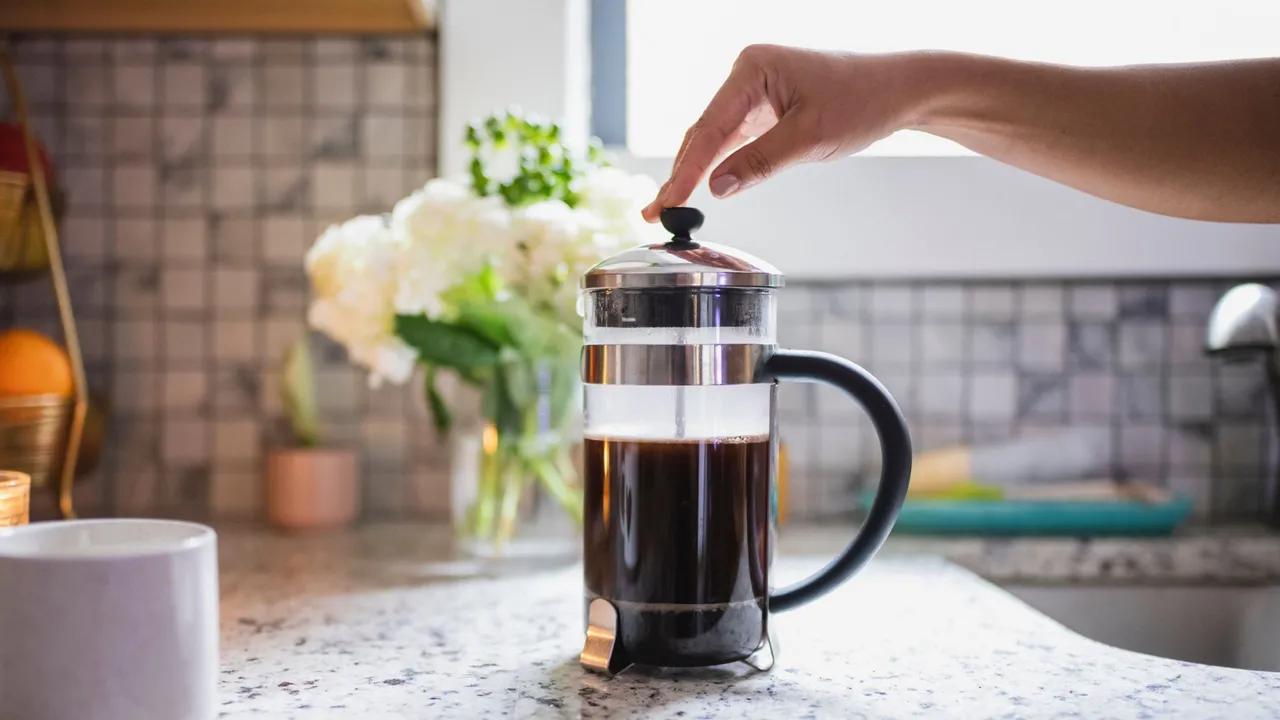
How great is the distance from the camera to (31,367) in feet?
3.21

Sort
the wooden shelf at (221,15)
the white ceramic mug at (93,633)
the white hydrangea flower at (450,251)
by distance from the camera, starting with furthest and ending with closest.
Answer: the wooden shelf at (221,15)
the white hydrangea flower at (450,251)
the white ceramic mug at (93,633)

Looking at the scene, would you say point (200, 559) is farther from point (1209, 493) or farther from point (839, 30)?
point (1209, 493)

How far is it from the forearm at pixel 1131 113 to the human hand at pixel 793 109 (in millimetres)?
27

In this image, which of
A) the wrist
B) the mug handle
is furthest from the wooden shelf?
the mug handle

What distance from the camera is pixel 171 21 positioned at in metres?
1.17

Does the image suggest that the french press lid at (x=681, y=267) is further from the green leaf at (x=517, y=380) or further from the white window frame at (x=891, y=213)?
the white window frame at (x=891, y=213)

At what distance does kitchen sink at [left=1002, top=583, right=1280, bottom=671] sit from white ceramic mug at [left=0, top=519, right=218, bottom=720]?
0.86 meters

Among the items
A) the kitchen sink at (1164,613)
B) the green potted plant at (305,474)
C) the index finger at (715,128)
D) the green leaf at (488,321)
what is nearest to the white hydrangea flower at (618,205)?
the green leaf at (488,321)

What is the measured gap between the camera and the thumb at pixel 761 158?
67 cm

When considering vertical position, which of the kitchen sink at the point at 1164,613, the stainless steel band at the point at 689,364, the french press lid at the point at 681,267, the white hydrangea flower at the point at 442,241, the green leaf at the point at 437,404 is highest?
the white hydrangea flower at the point at 442,241

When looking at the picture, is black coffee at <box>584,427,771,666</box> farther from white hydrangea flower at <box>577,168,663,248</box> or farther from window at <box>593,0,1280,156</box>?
window at <box>593,0,1280,156</box>

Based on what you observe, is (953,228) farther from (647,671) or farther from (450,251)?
(647,671)

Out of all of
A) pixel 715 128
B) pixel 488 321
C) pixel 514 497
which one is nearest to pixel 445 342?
pixel 488 321

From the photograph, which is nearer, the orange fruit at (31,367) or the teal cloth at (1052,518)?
the orange fruit at (31,367)
